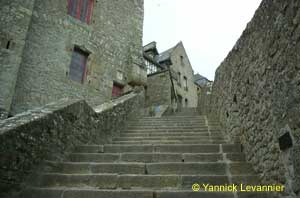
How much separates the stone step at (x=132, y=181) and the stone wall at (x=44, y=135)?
31 cm

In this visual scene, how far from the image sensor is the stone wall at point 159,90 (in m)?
15.5

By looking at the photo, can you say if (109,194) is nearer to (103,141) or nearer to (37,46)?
(103,141)

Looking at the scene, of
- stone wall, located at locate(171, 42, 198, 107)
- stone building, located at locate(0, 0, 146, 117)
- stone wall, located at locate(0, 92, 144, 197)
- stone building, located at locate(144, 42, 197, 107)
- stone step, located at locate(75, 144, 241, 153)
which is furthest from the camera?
stone wall, located at locate(171, 42, 198, 107)

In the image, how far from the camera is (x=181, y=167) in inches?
127

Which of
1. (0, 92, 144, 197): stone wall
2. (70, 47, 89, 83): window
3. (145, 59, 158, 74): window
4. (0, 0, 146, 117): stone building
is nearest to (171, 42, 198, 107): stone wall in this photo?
(145, 59, 158, 74): window

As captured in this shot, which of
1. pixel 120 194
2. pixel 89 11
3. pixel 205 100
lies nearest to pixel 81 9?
pixel 89 11

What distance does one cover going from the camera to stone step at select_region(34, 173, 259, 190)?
2.87 m

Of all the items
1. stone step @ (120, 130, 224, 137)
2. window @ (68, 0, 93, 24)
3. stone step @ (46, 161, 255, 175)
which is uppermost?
window @ (68, 0, 93, 24)

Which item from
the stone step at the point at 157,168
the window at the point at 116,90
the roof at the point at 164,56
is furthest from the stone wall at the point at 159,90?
the stone step at the point at 157,168

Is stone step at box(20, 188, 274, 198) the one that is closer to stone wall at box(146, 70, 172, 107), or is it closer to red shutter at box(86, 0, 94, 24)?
red shutter at box(86, 0, 94, 24)

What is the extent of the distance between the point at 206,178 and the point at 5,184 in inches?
89.7

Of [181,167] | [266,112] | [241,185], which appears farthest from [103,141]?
[266,112]

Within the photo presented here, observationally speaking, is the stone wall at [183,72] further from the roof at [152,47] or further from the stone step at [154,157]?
the stone step at [154,157]

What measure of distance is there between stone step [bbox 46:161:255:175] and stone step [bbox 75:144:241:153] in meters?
0.60
